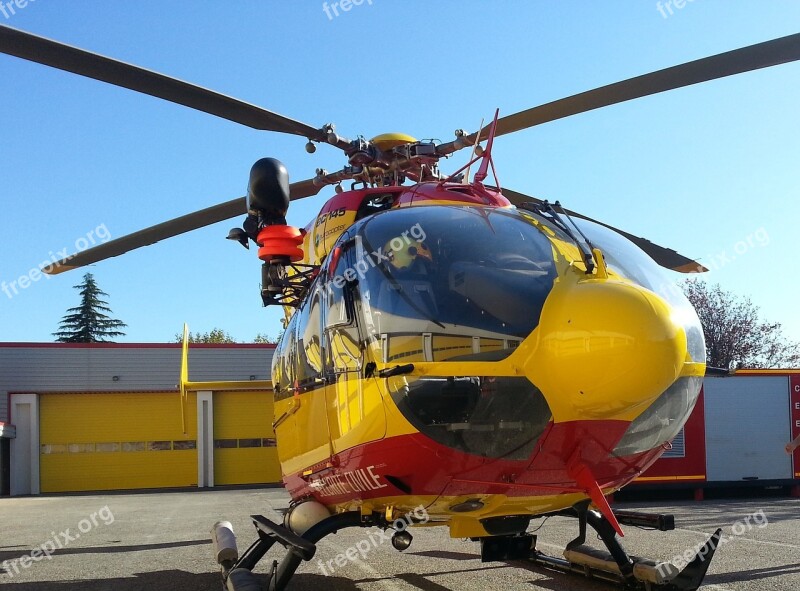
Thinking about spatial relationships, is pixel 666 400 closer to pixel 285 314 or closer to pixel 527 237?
pixel 527 237

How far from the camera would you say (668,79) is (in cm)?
598

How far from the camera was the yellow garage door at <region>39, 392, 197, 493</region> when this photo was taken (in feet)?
92.0

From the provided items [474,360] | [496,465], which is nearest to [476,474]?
[496,465]

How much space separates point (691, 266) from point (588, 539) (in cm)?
391

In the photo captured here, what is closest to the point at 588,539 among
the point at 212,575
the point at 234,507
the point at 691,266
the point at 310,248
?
the point at 691,266

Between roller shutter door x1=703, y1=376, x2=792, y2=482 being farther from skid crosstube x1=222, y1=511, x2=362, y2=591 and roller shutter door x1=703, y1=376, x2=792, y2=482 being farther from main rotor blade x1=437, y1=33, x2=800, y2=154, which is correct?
skid crosstube x1=222, y1=511, x2=362, y2=591

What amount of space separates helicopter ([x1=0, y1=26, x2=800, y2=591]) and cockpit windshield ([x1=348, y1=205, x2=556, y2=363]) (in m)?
0.01

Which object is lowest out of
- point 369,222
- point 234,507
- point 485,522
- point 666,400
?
point 234,507

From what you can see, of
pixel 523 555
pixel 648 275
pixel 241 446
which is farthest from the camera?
pixel 241 446

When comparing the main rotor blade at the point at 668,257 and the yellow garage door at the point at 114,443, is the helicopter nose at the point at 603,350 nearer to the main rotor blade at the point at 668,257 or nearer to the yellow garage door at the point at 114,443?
the main rotor blade at the point at 668,257

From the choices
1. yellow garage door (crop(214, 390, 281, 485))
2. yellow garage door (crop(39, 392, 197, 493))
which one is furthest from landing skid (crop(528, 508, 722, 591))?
yellow garage door (crop(39, 392, 197, 493))

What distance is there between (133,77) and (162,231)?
2.69m

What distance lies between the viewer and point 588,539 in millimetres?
9602

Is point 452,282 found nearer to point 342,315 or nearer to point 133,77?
point 342,315
